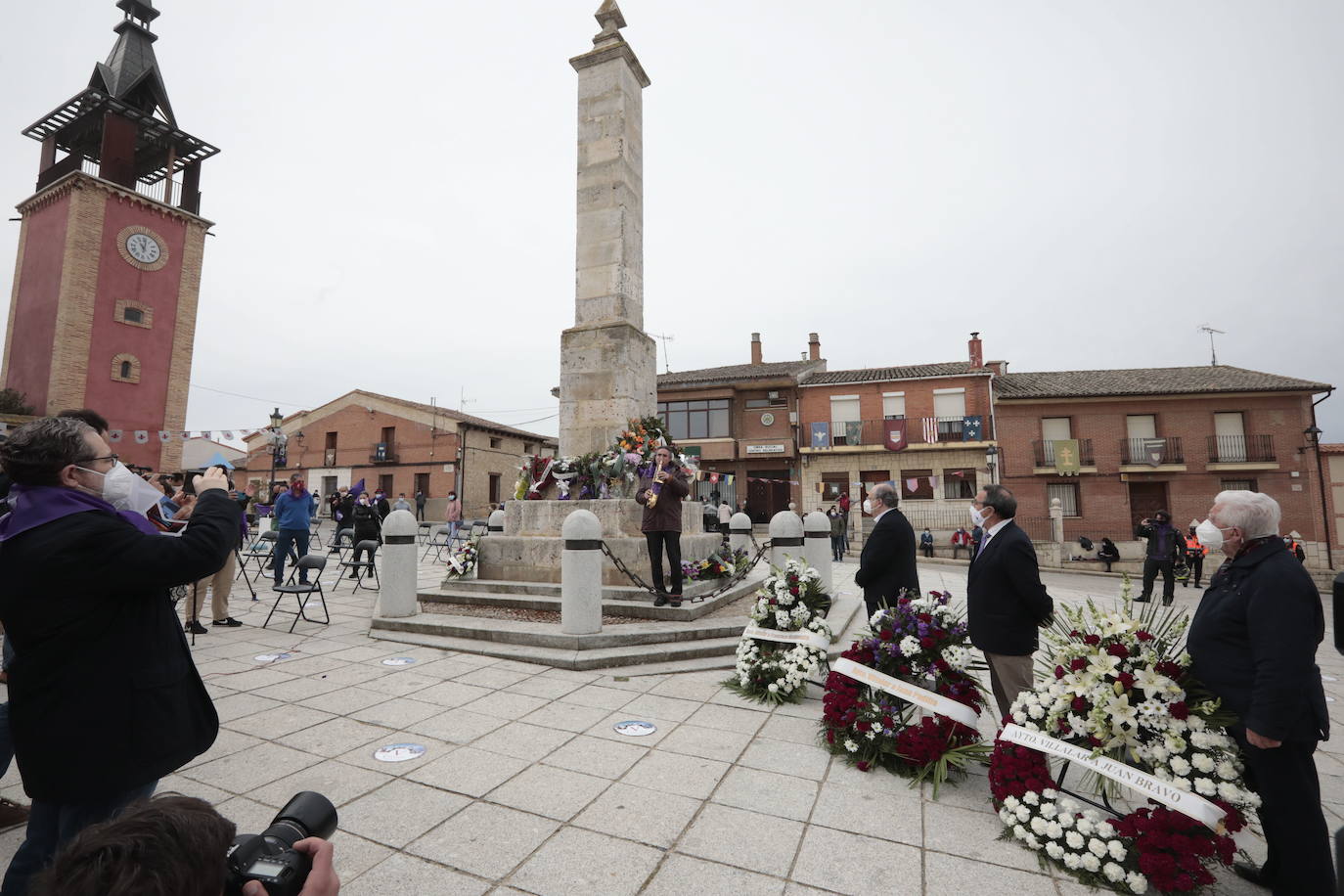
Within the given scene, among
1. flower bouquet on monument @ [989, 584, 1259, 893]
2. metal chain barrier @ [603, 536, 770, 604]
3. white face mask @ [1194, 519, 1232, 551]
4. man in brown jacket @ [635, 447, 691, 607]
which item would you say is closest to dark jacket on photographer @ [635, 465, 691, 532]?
man in brown jacket @ [635, 447, 691, 607]

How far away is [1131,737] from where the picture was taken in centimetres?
285

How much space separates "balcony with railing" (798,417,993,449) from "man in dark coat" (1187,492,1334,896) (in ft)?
87.2

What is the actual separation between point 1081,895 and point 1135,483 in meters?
29.7

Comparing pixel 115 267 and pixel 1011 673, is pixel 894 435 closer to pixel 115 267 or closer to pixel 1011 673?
pixel 1011 673

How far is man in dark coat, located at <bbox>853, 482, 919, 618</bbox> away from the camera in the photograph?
5.27 metres

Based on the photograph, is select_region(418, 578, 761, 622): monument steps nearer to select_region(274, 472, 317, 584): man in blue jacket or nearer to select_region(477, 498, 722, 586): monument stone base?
select_region(477, 498, 722, 586): monument stone base

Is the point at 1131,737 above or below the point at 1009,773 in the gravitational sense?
above

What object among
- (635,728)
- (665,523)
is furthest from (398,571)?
(635,728)

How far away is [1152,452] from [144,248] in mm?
42908

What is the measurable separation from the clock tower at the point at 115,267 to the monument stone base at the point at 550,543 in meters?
21.3

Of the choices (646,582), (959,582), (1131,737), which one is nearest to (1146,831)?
(1131,737)

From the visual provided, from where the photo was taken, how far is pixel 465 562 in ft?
28.1

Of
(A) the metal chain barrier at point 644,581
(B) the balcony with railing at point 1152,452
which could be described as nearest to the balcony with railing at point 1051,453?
(B) the balcony with railing at point 1152,452

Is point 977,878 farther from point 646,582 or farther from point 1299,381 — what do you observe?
point 1299,381
